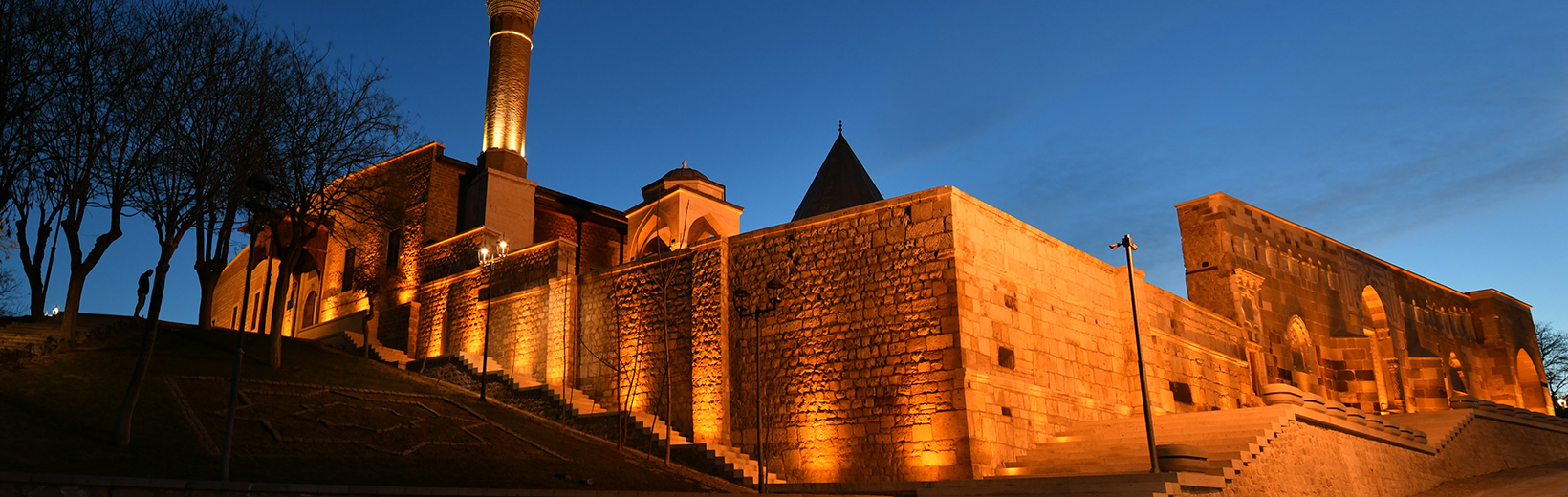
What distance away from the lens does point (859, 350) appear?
55.2 feet

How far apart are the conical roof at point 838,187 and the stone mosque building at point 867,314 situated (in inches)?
5.7

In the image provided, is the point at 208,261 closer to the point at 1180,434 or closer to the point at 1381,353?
the point at 1180,434

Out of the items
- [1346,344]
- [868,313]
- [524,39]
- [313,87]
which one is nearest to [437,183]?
[524,39]

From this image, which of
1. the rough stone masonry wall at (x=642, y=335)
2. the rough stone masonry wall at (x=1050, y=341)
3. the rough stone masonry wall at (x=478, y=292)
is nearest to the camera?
the rough stone masonry wall at (x=1050, y=341)

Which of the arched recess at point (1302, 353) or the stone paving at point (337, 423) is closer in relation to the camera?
the stone paving at point (337, 423)

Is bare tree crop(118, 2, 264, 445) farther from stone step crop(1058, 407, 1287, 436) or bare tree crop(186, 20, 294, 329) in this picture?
stone step crop(1058, 407, 1287, 436)

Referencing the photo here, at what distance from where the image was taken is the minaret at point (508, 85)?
3036 centimetres

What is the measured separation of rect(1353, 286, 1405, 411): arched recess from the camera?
2672cm

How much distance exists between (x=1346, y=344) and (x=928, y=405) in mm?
17000

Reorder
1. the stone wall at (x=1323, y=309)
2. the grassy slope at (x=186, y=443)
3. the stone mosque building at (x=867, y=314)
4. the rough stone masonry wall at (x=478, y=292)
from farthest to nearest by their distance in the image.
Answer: the stone wall at (x=1323, y=309), the rough stone masonry wall at (x=478, y=292), the stone mosque building at (x=867, y=314), the grassy slope at (x=186, y=443)

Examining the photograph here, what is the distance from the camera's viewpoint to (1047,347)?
17828mm

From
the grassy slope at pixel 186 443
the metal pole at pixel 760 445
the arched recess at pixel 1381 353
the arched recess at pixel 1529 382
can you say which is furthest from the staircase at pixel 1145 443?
the arched recess at pixel 1529 382

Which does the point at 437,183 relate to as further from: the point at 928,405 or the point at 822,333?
the point at 928,405

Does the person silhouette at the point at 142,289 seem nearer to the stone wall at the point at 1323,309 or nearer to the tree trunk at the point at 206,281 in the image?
the tree trunk at the point at 206,281
